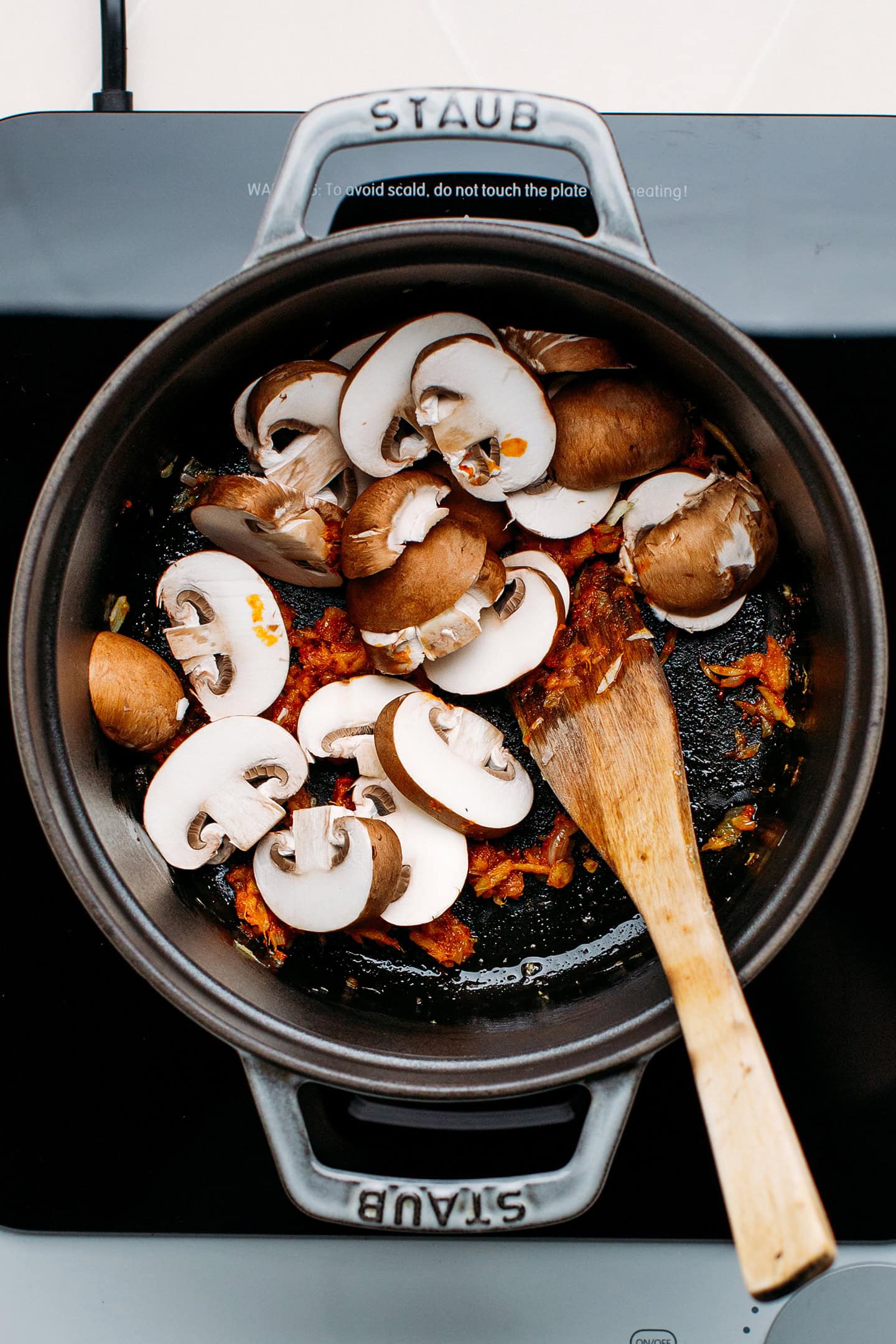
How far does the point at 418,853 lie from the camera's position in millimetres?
1099

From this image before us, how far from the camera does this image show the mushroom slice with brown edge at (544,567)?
43.5 inches

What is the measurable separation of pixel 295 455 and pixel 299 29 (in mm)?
544

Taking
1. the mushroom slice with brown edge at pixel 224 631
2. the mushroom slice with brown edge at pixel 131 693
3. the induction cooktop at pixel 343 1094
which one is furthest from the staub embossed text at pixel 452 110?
the mushroom slice with brown edge at pixel 131 693

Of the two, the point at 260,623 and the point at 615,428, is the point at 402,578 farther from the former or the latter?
the point at 615,428

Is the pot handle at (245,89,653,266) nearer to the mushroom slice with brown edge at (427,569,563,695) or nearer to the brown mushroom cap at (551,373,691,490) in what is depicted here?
the brown mushroom cap at (551,373,691,490)

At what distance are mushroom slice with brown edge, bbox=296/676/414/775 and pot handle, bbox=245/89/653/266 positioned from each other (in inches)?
19.1

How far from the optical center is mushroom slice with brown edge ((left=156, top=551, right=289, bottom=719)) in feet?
3.55

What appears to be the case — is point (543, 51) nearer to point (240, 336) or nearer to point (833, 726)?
point (240, 336)

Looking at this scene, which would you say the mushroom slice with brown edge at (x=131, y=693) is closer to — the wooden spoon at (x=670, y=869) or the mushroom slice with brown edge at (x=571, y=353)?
the wooden spoon at (x=670, y=869)

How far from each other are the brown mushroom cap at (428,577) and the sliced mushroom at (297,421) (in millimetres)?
166

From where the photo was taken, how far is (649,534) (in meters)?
1.08

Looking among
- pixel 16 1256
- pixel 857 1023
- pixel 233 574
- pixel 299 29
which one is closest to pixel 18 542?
pixel 233 574

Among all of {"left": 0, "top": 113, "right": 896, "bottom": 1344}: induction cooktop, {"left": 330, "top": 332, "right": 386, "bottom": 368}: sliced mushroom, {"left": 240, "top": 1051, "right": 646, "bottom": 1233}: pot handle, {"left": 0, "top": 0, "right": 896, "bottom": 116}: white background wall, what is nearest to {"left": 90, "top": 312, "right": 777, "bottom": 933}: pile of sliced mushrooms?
{"left": 330, "top": 332, "right": 386, "bottom": 368}: sliced mushroom

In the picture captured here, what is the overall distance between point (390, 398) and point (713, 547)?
41cm
